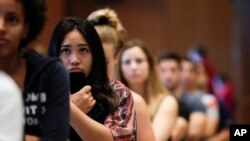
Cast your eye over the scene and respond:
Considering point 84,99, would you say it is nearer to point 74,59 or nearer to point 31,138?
point 74,59

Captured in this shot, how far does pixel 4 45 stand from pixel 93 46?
1.92ft

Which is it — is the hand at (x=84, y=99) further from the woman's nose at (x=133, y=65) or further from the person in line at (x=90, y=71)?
the woman's nose at (x=133, y=65)

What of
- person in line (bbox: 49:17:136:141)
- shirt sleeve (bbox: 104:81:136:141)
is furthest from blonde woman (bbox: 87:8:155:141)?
person in line (bbox: 49:17:136:141)

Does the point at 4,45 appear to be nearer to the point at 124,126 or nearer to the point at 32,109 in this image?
the point at 32,109

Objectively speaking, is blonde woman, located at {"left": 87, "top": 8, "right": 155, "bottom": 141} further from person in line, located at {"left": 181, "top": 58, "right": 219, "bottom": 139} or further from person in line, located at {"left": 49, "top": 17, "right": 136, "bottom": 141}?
person in line, located at {"left": 181, "top": 58, "right": 219, "bottom": 139}

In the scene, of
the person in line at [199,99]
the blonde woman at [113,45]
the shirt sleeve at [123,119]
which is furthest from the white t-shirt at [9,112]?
the person in line at [199,99]

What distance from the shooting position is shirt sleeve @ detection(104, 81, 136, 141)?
7.09 ft

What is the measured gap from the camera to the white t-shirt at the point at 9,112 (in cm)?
140

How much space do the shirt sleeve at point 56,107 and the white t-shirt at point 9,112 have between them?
0.13m

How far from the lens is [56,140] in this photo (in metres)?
1.54

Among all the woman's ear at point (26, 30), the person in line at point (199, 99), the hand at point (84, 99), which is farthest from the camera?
the person in line at point (199, 99)

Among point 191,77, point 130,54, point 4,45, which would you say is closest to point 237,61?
point 191,77

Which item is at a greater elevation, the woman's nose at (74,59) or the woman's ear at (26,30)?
the woman's ear at (26,30)

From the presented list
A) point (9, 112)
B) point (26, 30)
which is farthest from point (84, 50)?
point (9, 112)
